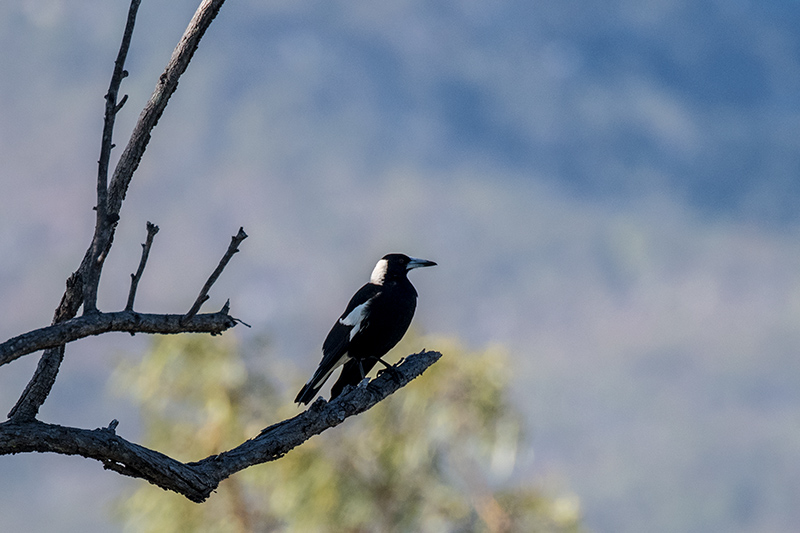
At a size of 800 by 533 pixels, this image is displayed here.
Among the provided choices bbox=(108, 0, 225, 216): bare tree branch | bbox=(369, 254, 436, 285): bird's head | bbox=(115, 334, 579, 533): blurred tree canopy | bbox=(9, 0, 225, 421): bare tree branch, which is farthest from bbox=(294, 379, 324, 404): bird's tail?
bbox=(115, 334, 579, 533): blurred tree canopy

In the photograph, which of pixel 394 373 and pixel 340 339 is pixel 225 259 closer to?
pixel 394 373

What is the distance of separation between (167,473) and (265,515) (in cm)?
671

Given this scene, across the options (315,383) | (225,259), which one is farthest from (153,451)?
(315,383)

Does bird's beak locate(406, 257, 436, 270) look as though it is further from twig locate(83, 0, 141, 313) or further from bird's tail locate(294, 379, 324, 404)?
twig locate(83, 0, 141, 313)

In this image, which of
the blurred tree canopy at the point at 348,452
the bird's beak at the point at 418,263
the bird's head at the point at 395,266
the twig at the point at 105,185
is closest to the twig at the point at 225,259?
the twig at the point at 105,185

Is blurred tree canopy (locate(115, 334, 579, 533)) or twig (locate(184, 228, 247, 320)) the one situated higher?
blurred tree canopy (locate(115, 334, 579, 533))

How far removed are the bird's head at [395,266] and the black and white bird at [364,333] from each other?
0.22 m

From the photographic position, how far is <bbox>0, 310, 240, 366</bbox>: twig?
2.41 m

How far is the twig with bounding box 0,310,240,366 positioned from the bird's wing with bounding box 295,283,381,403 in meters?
1.64

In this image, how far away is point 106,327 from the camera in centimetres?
253

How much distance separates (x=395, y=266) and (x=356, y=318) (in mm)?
735

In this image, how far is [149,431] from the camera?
9.24 m

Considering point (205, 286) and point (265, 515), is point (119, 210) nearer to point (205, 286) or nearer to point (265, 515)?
point (205, 286)

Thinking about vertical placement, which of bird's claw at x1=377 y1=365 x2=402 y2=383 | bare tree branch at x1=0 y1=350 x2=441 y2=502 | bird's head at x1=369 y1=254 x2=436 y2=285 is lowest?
bare tree branch at x1=0 y1=350 x2=441 y2=502
